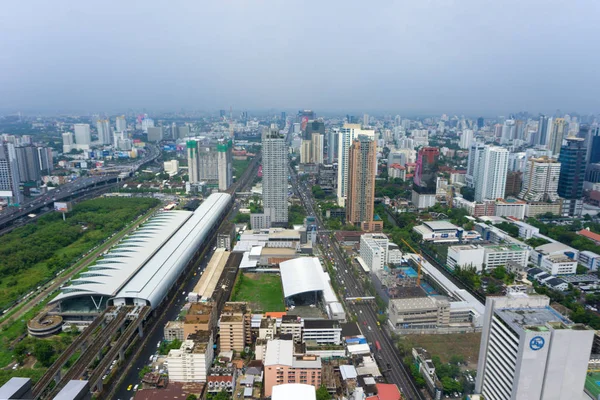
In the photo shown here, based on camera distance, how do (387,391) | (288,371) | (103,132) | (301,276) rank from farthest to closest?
(103,132) → (301,276) → (288,371) → (387,391)

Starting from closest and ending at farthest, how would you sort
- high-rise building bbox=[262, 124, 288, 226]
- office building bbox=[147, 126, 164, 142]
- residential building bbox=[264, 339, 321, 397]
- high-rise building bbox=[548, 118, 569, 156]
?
residential building bbox=[264, 339, 321, 397] → high-rise building bbox=[262, 124, 288, 226] → high-rise building bbox=[548, 118, 569, 156] → office building bbox=[147, 126, 164, 142]

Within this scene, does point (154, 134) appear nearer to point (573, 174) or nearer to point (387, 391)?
point (573, 174)

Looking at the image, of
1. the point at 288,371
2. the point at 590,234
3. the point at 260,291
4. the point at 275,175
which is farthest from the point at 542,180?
the point at 288,371

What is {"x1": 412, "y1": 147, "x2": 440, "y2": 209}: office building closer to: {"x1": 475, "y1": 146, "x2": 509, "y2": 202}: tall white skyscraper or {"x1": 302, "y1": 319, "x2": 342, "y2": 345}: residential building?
{"x1": 475, "y1": 146, "x2": 509, "y2": 202}: tall white skyscraper

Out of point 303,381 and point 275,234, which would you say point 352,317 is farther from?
point 275,234

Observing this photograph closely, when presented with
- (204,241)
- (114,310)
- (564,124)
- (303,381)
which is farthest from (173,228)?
(564,124)

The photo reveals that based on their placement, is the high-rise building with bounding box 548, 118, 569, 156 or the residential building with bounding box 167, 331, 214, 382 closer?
the residential building with bounding box 167, 331, 214, 382

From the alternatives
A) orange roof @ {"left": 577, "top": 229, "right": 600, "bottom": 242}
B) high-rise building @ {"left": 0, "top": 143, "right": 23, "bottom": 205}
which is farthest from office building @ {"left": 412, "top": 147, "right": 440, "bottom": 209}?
high-rise building @ {"left": 0, "top": 143, "right": 23, "bottom": 205}
